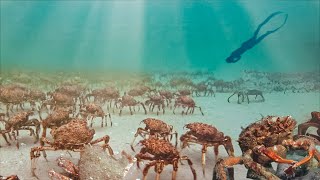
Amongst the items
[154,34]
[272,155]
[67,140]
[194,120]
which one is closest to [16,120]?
[67,140]

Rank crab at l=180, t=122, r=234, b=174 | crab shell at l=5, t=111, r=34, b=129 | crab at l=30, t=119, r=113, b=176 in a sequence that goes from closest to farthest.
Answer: crab at l=30, t=119, r=113, b=176, crab at l=180, t=122, r=234, b=174, crab shell at l=5, t=111, r=34, b=129

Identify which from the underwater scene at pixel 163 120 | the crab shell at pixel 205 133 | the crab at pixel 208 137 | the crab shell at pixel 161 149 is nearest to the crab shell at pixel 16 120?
the underwater scene at pixel 163 120

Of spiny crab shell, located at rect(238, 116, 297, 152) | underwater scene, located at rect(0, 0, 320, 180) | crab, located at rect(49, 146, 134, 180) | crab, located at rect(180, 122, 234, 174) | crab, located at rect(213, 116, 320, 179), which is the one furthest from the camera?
crab, located at rect(180, 122, 234, 174)

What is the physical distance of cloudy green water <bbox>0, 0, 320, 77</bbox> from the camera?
82.5 meters

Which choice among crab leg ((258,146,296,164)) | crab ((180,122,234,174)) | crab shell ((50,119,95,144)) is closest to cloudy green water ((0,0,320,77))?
crab ((180,122,234,174))

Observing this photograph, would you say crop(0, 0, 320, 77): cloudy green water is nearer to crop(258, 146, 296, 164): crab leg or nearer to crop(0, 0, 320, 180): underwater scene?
crop(0, 0, 320, 180): underwater scene

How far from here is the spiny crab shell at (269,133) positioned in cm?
517

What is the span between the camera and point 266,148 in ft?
15.7

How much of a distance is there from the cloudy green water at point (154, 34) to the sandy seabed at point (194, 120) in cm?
4917

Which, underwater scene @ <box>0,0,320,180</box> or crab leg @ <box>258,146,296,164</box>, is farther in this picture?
underwater scene @ <box>0,0,320,180</box>

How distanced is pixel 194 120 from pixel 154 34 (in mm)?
124243

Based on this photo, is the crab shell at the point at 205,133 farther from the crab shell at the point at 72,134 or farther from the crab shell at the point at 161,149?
the crab shell at the point at 72,134

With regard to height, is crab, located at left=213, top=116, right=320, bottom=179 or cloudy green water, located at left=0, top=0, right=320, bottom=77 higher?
cloudy green water, located at left=0, top=0, right=320, bottom=77

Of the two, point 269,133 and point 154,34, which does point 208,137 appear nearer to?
point 269,133
